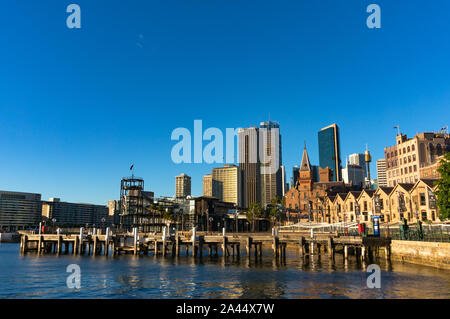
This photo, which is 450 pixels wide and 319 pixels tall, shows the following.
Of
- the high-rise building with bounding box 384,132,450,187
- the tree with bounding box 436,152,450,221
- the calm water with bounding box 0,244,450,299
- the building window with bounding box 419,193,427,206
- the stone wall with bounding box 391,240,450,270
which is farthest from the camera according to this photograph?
the high-rise building with bounding box 384,132,450,187

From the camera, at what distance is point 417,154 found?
430 ft

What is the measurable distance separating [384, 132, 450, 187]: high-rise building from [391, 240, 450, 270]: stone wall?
269 feet

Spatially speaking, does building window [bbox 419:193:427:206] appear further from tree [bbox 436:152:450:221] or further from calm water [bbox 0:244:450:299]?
calm water [bbox 0:244:450:299]

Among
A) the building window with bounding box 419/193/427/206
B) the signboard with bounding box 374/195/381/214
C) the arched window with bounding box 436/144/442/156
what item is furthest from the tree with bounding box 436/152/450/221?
the arched window with bounding box 436/144/442/156

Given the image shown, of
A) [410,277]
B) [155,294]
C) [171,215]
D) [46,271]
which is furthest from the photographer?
[171,215]

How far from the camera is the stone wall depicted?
42.3 metres

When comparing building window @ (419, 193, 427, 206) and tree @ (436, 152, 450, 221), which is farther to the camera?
building window @ (419, 193, 427, 206)

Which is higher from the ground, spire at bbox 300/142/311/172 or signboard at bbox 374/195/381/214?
→ spire at bbox 300/142/311/172

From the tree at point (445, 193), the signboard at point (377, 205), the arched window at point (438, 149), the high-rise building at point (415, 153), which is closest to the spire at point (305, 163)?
the high-rise building at point (415, 153)

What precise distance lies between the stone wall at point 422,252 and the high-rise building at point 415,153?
81.9 meters

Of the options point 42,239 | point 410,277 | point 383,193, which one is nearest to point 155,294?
point 410,277

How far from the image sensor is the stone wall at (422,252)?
4230 cm

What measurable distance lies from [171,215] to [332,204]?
6845 cm
